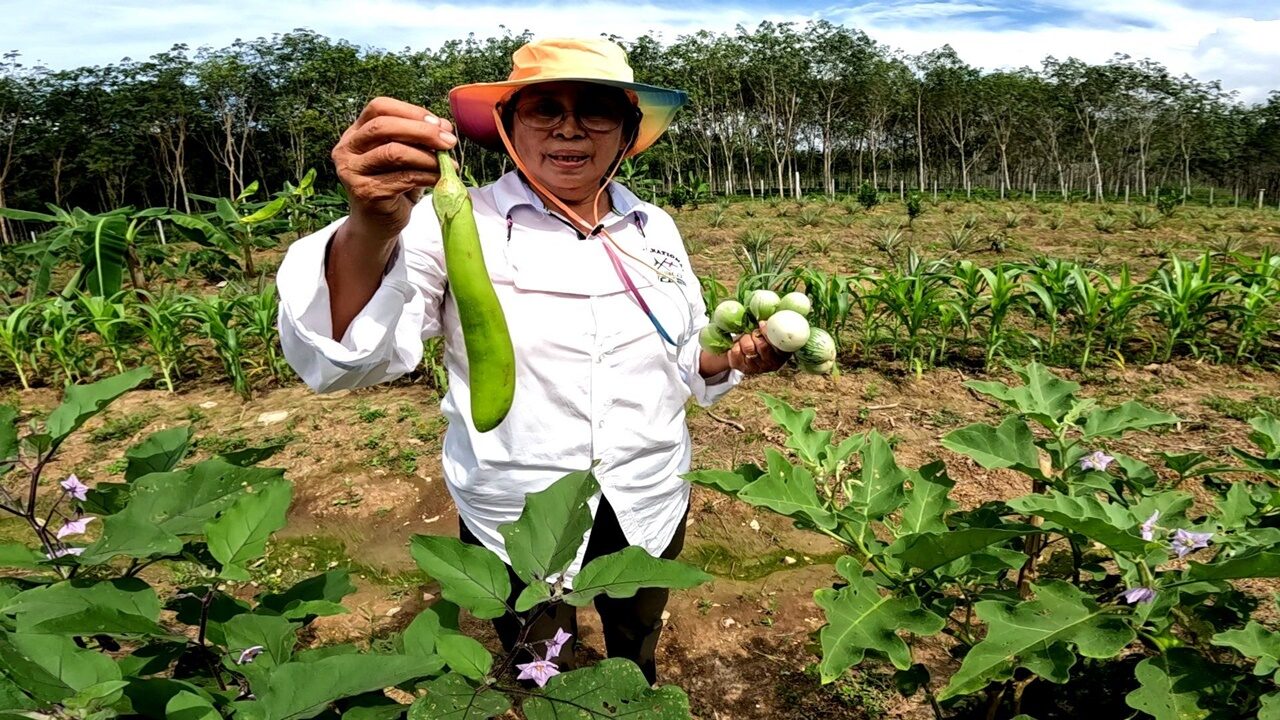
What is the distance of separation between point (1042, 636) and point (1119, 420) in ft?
1.87

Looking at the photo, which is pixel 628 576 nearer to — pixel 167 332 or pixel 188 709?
pixel 188 709

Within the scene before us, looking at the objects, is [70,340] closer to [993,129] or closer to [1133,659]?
[1133,659]

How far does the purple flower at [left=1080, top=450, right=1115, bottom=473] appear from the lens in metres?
1.26

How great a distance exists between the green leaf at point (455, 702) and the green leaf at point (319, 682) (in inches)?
1.5

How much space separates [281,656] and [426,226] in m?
0.91

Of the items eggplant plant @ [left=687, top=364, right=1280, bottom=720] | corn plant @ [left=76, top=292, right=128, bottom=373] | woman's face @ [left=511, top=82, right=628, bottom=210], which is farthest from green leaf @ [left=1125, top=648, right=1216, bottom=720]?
corn plant @ [left=76, top=292, right=128, bottom=373]

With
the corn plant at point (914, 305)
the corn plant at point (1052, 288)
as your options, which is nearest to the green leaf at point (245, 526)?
the corn plant at point (914, 305)

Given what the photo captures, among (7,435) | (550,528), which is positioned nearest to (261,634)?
(550,528)

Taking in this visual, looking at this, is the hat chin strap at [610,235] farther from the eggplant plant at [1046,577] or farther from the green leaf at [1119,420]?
the green leaf at [1119,420]

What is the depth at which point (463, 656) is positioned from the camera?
0.75 metres

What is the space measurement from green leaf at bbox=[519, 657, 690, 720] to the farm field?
13.3 inches

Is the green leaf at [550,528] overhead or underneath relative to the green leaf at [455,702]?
overhead

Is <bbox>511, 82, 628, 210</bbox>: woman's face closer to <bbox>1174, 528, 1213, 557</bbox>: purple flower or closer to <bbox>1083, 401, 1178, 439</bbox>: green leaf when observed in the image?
<bbox>1083, 401, 1178, 439</bbox>: green leaf

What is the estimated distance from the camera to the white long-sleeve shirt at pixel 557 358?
1526mm
